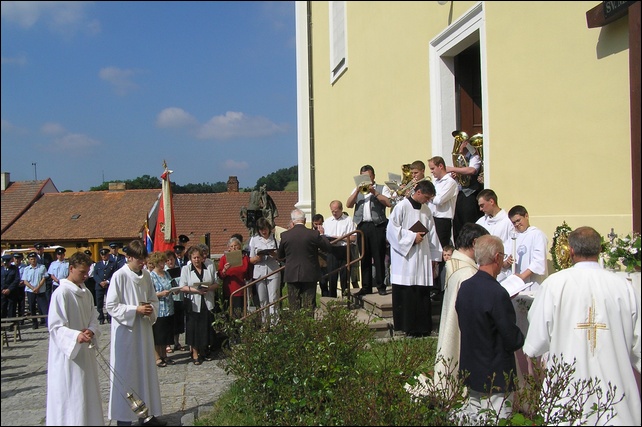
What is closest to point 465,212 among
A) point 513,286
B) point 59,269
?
point 513,286

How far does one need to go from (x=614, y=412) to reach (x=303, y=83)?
51.2ft

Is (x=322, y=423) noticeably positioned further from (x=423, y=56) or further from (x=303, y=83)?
(x=303, y=83)

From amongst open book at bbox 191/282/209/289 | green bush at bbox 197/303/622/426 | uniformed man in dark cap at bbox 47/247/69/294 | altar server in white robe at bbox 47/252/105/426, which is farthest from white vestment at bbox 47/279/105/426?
uniformed man in dark cap at bbox 47/247/69/294

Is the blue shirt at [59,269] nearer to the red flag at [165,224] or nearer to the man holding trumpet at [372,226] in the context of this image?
the red flag at [165,224]

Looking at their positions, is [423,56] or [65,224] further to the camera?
[423,56]

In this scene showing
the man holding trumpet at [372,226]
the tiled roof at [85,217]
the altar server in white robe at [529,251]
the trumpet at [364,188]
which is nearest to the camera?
the tiled roof at [85,217]

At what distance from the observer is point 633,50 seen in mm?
5824

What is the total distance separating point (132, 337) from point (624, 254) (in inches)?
174

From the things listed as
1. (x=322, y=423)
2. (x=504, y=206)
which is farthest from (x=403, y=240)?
(x=322, y=423)

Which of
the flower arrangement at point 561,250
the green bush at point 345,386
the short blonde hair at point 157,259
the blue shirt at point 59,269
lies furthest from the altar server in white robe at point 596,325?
the blue shirt at point 59,269

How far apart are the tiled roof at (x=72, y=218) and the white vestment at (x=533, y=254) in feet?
13.2

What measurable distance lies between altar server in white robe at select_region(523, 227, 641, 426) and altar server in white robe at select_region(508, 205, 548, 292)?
1.61 metres

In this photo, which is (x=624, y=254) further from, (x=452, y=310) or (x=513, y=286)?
(x=452, y=310)

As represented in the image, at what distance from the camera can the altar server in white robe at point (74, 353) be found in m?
4.98
